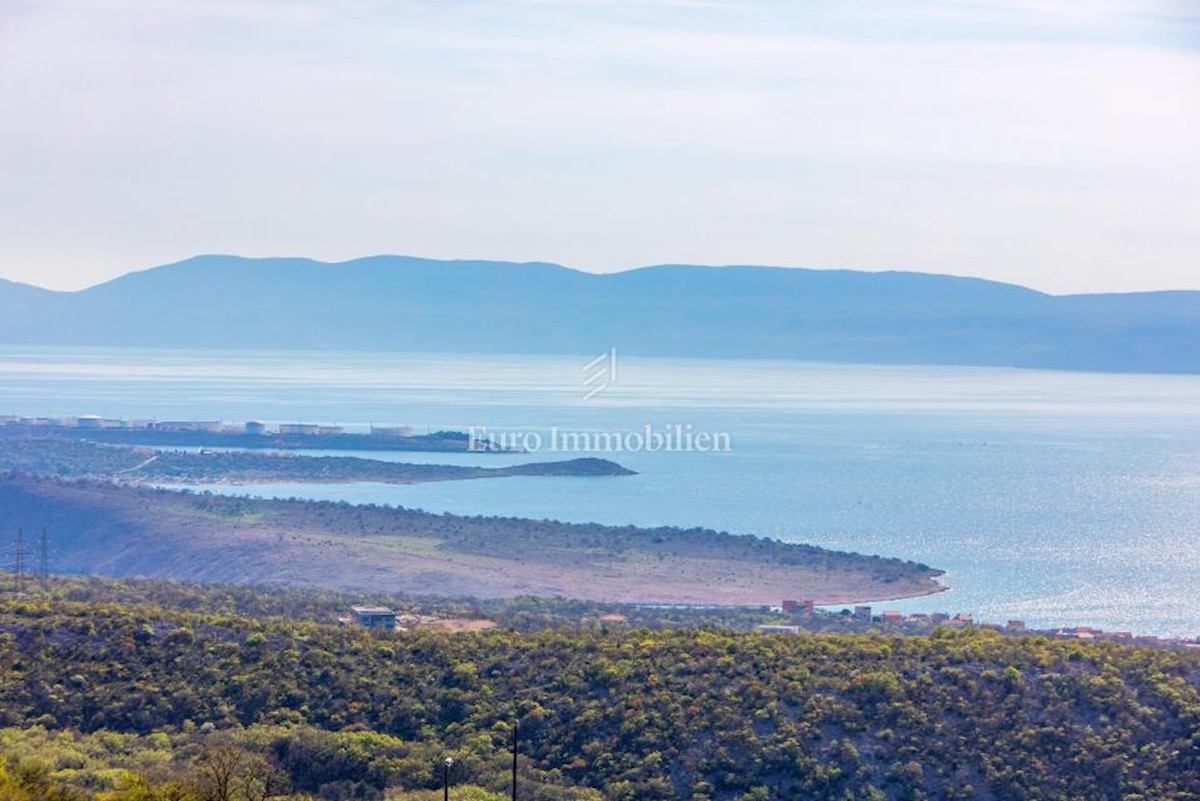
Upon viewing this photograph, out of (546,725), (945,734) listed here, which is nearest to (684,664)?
(546,725)

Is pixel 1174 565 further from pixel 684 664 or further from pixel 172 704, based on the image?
pixel 172 704

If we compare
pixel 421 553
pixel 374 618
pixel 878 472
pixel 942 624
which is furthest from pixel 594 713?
pixel 878 472

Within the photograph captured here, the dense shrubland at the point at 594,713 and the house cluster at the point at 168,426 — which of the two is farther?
the house cluster at the point at 168,426

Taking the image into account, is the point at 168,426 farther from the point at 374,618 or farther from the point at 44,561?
the point at 374,618

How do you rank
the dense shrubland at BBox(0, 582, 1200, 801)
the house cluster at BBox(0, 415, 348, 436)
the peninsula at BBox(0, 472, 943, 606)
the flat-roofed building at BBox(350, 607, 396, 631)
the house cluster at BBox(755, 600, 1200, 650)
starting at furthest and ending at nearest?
1. the house cluster at BBox(0, 415, 348, 436)
2. the peninsula at BBox(0, 472, 943, 606)
3. the house cluster at BBox(755, 600, 1200, 650)
4. the flat-roofed building at BBox(350, 607, 396, 631)
5. the dense shrubland at BBox(0, 582, 1200, 801)

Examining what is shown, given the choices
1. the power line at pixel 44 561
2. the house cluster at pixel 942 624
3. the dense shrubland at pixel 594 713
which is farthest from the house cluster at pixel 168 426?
the dense shrubland at pixel 594 713

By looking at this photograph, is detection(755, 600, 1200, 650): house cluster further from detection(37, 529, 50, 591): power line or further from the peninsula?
detection(37, 529, 50, 591): power line

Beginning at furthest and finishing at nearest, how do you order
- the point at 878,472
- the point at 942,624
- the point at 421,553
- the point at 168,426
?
the point at 168,426 → the point at 878,472 → the point at 421,553 → the point at 942,624

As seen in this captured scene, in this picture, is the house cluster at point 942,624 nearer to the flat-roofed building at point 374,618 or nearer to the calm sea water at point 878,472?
the calm sea water at point 878,472

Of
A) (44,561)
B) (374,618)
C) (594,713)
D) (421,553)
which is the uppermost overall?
(594,713)

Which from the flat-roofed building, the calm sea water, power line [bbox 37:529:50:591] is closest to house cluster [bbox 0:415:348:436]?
the calm sea water
